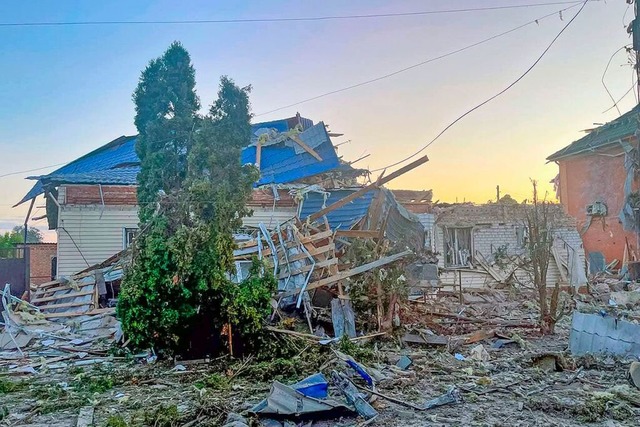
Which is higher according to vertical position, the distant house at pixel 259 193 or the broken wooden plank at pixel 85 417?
the distant house at pixel 259 193

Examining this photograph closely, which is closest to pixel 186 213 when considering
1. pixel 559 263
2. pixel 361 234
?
pixel 361 234

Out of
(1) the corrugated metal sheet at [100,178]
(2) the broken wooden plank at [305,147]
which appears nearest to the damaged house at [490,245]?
(2) the broken wooden plank at [305,147]

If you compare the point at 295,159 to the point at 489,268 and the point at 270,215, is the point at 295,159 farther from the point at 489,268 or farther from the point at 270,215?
the point at 489,268

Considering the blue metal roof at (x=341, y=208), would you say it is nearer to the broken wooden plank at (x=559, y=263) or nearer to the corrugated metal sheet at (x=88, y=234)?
the corrugated metal sheet at (x=88, y=234)

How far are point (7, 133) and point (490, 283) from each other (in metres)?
17.4

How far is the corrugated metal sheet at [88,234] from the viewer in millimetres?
14070

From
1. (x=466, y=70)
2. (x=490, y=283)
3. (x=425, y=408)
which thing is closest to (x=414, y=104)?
(x=466, y=70)

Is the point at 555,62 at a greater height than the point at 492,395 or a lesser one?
greater

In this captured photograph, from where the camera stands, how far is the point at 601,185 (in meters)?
21.9

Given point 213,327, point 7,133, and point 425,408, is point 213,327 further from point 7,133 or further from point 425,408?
point 7,133

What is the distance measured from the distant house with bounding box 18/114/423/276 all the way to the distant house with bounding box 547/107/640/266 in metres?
11.6

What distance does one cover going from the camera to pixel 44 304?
41.3 feet

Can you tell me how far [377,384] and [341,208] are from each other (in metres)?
9.31

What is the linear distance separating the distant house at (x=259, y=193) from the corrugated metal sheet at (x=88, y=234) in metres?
0.03
